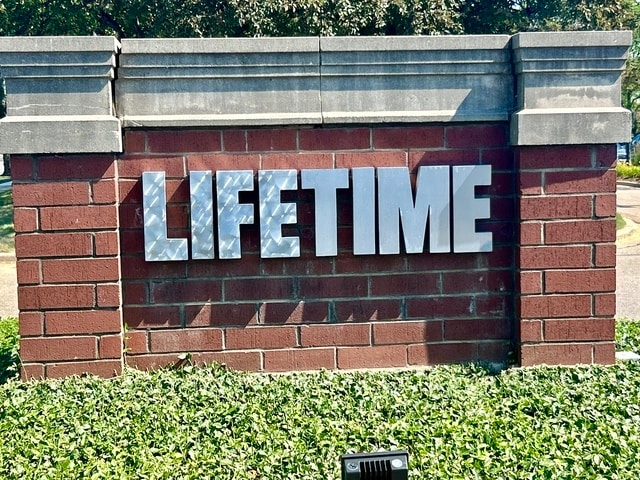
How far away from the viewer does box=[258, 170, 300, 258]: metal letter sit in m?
4.87

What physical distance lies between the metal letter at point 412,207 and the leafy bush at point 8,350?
8.69 feet

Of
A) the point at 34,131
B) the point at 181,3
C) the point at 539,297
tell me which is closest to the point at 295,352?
the point at 539,297

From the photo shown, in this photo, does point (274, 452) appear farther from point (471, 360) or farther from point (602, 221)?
point (602, 221)

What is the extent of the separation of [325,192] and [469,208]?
3.17 feet

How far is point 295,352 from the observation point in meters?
5.07

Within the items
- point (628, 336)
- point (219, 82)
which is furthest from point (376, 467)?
point (628, 336)

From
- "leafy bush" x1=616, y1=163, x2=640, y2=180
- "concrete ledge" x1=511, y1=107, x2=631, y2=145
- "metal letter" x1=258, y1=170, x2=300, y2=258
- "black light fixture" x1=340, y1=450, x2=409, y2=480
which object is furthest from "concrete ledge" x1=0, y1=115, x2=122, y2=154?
"leafy bush" x1=616, y1=163, x2=640, y2=180

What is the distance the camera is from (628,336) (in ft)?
20.3

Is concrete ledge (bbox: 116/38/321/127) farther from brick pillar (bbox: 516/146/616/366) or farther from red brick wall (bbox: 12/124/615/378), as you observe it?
brick pillar (bbox: 516/146/616/366)

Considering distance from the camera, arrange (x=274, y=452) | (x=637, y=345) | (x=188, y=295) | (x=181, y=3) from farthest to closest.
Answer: (x=181, y=3), (x=637, y=345), (x=188, y=295), (x=274, y=452)

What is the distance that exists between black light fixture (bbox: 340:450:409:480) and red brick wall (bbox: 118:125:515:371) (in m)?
2.59

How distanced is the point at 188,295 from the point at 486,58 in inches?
98.9

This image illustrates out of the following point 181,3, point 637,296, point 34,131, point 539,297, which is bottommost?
point 637,296

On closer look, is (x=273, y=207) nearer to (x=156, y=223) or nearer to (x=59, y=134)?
(x=156, y=223)
